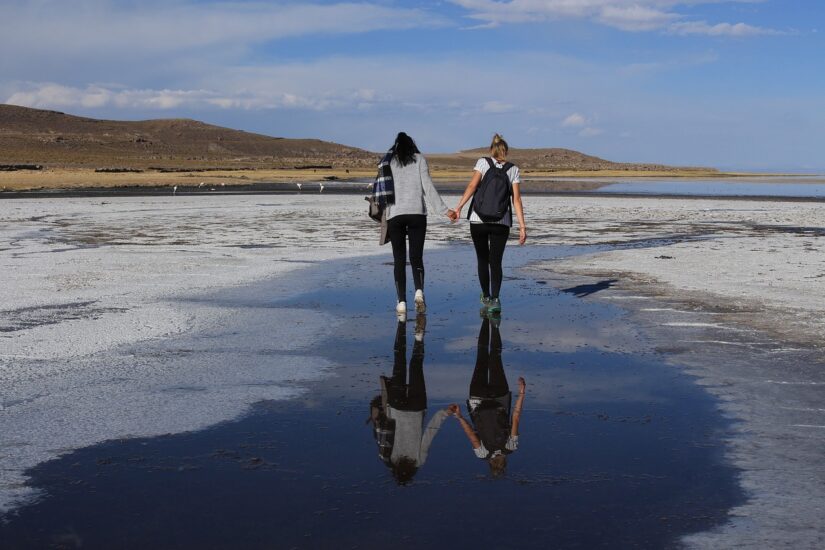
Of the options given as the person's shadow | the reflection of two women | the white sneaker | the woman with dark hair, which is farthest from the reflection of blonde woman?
the reflection of two women

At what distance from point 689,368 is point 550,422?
2.14 metres

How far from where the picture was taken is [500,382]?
7.27 meters

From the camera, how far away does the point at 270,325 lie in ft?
32.4

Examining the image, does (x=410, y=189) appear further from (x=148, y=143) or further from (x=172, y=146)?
(x=172, y=146)

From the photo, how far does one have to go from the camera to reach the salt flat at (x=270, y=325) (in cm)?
563

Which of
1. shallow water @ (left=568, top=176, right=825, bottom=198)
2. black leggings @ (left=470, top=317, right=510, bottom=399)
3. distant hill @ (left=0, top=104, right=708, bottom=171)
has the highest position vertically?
distant hill @ (left=0, top=104, right=708, bottom=171)

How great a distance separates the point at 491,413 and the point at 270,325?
409 cm

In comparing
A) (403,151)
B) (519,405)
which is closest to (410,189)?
(403,151)

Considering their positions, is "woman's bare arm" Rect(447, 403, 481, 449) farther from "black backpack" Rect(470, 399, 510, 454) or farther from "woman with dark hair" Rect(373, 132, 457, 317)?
"woman with dark hair" Rect(373, 132, 457, 317)

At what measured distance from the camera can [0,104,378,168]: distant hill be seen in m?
140

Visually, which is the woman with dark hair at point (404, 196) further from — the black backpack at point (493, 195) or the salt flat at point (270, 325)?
the salt flat at point (270, 325)

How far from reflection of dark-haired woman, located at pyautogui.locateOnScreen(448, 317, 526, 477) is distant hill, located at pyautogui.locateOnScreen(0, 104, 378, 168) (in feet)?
410

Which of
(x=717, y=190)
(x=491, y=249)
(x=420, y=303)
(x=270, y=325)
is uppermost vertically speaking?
(x=491, y=249)

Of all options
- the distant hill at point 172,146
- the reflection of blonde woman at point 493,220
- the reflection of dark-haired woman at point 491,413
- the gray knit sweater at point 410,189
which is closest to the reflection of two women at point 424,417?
the reflection of dark-haired woman at point 491,413
